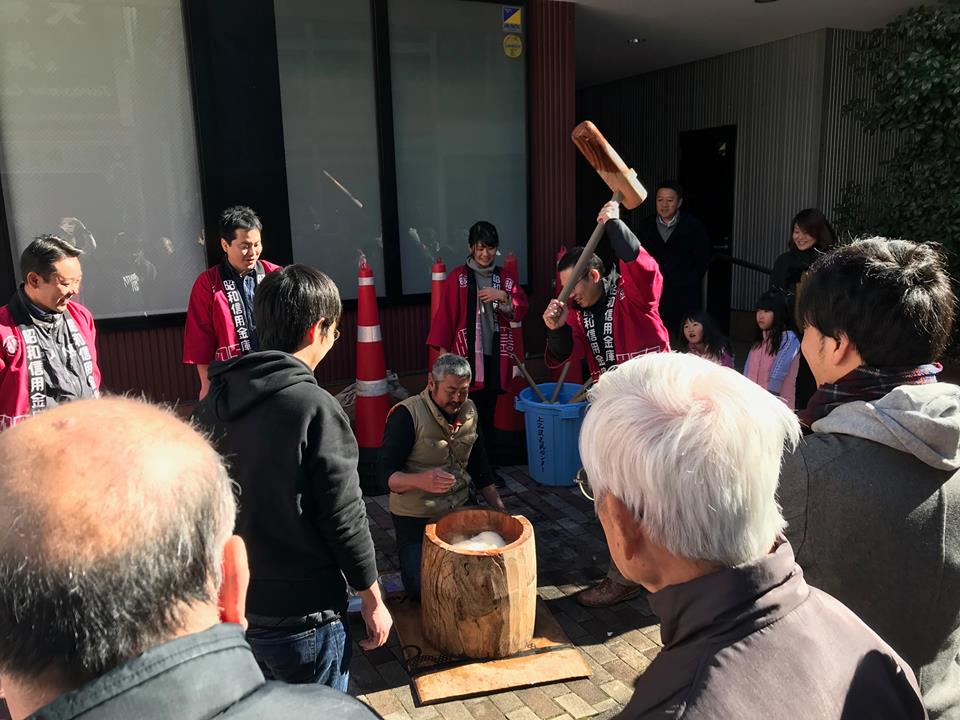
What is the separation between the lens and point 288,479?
2049 mm

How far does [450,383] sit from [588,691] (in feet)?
5.13

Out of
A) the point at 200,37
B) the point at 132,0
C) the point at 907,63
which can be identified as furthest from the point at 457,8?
the point at 907,63

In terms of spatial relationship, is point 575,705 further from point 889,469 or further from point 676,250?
point 676,250

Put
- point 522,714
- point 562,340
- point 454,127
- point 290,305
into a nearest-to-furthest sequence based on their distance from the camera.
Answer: point 290,305 → point 522,714 → point 562,340 → point 454,127

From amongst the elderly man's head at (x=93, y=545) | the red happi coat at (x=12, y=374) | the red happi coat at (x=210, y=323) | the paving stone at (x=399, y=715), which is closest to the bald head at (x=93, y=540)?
the elderly man's head at (x=93, y=545)

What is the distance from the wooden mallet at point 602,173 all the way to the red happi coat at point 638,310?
0.22m

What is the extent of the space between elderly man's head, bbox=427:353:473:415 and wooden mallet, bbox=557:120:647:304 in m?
0.77

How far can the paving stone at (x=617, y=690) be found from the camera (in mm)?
3141

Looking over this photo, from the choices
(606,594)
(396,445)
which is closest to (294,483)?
(396,445)

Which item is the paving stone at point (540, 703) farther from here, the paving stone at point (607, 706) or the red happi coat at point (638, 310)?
the red happi coat at point (638, 310)

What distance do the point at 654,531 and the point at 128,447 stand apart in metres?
0.80

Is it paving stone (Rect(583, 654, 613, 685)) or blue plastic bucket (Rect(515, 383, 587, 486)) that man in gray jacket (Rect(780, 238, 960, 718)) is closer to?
paving stone (Rect(583, 654, 613, 685))

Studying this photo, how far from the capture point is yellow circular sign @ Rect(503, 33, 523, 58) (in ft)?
21.3

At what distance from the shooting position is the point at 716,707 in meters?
1.03
